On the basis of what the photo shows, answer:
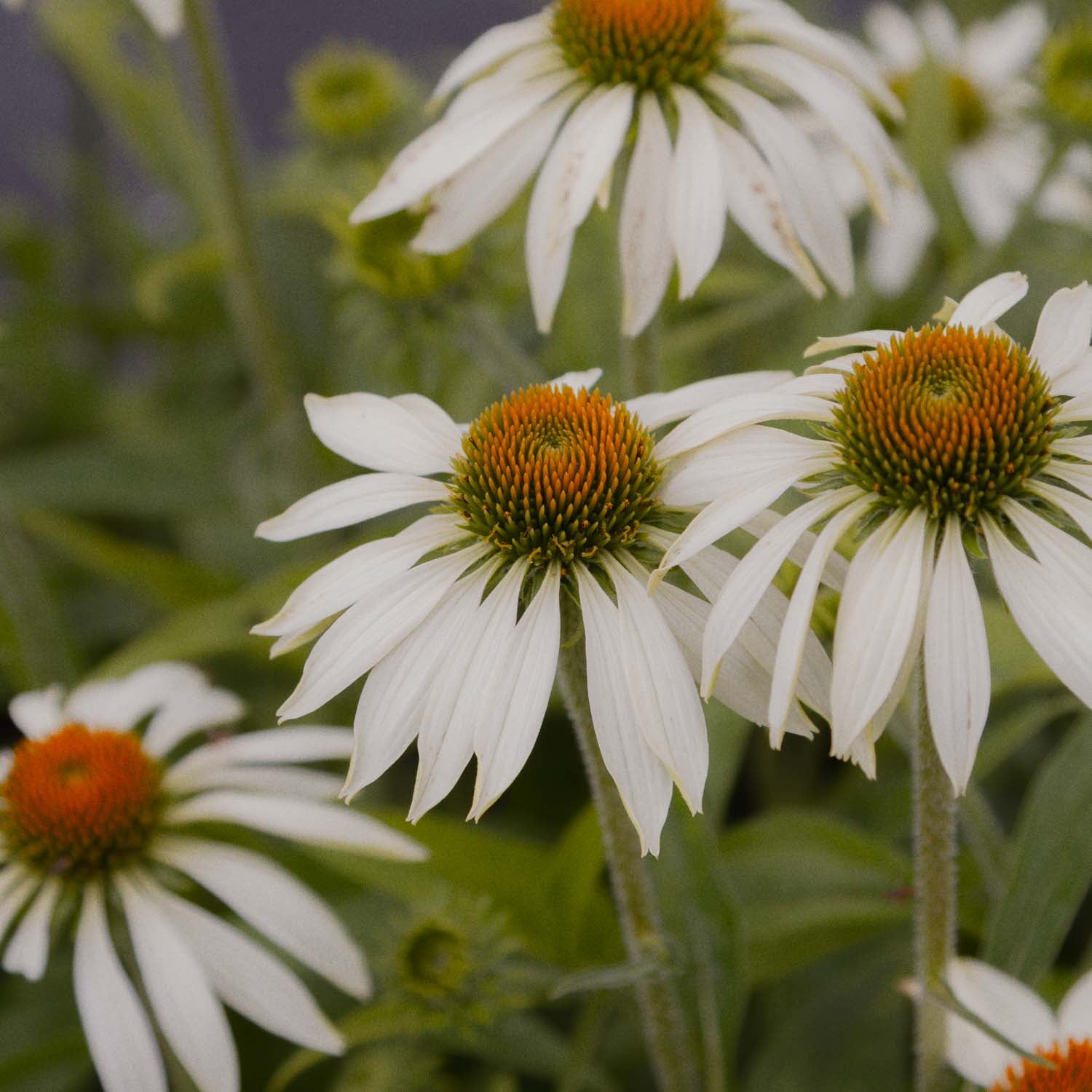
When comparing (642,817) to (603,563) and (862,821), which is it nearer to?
(603,563)

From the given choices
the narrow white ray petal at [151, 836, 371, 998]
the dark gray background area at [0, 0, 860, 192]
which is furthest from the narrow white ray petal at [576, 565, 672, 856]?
the dark gray background area at [0, 0, 860, 192]

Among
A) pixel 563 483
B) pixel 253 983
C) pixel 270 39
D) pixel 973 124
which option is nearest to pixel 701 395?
pixel 563 483

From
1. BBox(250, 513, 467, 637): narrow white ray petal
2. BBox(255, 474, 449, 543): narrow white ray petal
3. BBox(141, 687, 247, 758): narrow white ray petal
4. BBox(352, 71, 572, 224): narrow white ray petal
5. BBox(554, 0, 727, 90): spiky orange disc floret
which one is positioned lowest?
BBox(250, 513, 467, 637): narrow white ray petal

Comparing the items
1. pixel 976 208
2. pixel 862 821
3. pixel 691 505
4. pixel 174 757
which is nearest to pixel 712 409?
pixel 691 505

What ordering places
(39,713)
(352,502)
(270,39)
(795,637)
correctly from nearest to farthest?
(795,637), (352,502), (39,713), (270,39)

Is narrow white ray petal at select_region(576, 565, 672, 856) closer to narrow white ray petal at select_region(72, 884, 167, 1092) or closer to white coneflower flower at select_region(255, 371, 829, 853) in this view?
white coneflower flower at select_region(255, 371, 829, 853)

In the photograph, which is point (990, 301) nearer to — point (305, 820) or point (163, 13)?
point (305, 820)

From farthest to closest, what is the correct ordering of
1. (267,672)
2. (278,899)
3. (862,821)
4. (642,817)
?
1. (267,672)
2. (862,821)
3. (278,899)
4. (642,817)
